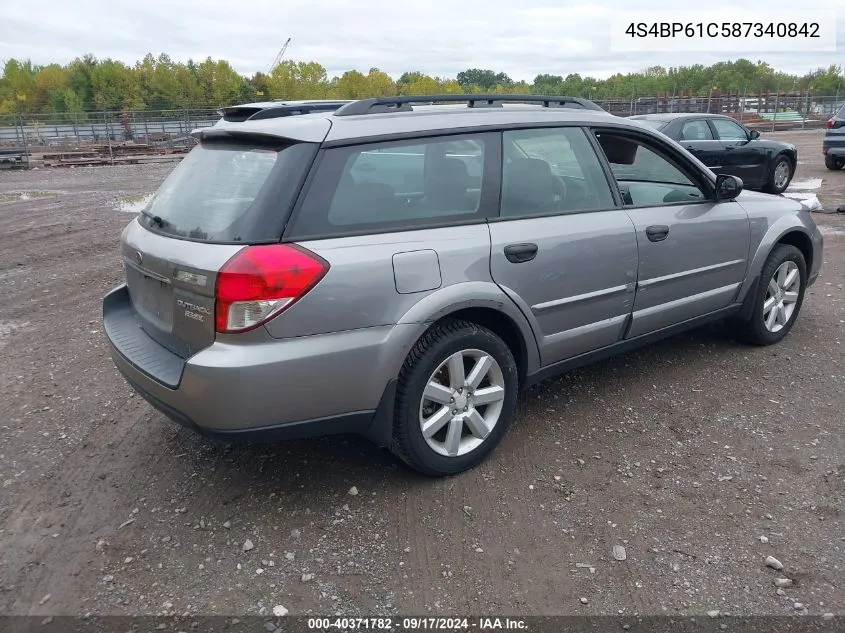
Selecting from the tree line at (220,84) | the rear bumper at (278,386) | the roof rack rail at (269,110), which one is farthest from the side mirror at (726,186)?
the tree line at (220,84)

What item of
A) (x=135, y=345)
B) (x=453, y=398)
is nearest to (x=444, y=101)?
(x=453, y=398)

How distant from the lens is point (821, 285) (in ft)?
21.5

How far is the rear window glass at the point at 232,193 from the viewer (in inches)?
111

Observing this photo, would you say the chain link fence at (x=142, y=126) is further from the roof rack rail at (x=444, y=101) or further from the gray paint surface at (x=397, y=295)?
the gray paint surface at (x=397, y=295)

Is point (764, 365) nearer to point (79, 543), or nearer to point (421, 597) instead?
point (421, 597)

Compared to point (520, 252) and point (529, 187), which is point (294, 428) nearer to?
point (520, 252)

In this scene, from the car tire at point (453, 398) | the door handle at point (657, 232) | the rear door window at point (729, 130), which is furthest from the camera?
the rear door window at point (729, 130)

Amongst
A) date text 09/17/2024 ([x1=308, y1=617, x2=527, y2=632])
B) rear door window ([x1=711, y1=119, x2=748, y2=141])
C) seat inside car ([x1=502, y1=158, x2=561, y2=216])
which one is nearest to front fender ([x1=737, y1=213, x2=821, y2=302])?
seat inside car ([x1=502, y1=158, x2=561, y2=216])

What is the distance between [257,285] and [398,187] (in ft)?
2.76

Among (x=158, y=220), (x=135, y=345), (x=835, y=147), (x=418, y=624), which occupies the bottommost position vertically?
(x=418, y=624)

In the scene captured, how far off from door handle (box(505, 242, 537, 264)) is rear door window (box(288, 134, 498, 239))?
211 mm

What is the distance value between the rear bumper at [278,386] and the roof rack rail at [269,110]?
48.2 inches

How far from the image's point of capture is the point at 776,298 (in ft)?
16.3

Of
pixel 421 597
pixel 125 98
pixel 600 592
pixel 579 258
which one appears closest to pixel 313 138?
pixel 579 258
